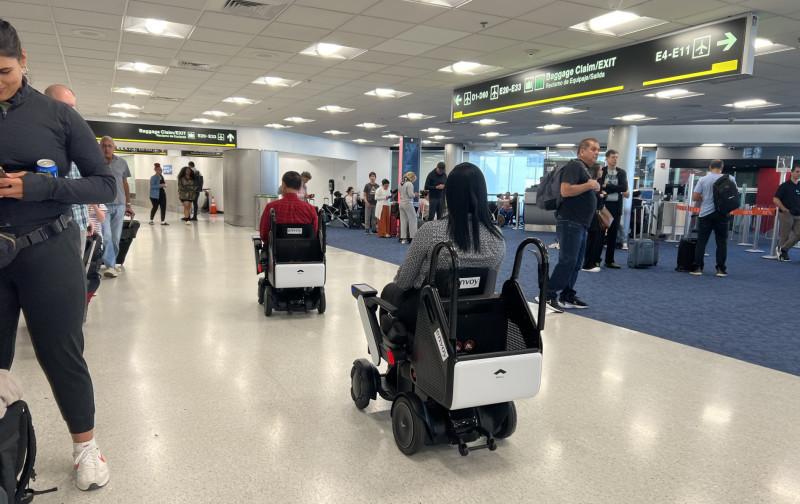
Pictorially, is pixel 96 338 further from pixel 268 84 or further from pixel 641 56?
pixel 268 84

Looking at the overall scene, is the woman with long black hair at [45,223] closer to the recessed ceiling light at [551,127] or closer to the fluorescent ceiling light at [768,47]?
the fluorescent ceiling light at [768,47]

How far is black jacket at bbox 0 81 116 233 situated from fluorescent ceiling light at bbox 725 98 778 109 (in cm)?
1125

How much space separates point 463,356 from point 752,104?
11.0 m

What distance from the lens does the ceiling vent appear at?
18.0 feet

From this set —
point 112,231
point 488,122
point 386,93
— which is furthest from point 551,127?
point 112,231

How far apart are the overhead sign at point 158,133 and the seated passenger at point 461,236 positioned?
15.5 meters

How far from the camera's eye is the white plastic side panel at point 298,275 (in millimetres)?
4332

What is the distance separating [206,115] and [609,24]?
11.8 meters

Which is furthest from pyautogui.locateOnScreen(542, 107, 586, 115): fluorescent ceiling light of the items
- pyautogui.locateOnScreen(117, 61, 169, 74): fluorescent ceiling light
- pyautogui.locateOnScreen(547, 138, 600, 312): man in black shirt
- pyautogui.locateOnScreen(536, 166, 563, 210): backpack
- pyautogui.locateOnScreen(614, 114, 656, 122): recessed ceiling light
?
pyautogui.locateOnScreen(117, 61, 169, 74): fluorescent ceiling light

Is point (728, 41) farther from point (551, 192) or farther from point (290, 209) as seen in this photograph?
point (290, 209)

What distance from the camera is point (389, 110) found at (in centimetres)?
1286

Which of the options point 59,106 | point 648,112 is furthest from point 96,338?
point 648,112

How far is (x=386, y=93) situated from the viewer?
420 inches

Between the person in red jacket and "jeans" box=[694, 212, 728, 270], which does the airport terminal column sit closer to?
"jeans" box=[694, 212, 728, 270]
